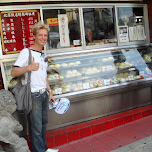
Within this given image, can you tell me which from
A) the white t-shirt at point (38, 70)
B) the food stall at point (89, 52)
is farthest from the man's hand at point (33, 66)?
the food stall at point (89, 52)

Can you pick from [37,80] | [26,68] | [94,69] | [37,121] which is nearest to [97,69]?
[94,69]

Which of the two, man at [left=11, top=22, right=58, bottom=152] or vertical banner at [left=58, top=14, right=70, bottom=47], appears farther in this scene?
vertical banner at [left=58, top=14, right=70, bottom=47]

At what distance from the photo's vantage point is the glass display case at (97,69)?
5012 mm

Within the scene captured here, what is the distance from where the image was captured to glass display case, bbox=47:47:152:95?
5.01 meters

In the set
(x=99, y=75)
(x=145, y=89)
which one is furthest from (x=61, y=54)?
(x=145, y=89)

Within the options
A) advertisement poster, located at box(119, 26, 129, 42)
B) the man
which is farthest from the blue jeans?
advertisement poster, located at box(119, 26, 129, 42)

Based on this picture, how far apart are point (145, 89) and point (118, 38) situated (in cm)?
162

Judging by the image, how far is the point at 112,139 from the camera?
4480 mm

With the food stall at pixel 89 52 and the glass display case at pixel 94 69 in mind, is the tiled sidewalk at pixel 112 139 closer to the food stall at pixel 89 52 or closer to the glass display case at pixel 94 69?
the food stall at pixel 89 52

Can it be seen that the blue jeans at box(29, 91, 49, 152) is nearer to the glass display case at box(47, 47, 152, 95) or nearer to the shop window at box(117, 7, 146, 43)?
the glass display case at box(47, 47, 152, 95)

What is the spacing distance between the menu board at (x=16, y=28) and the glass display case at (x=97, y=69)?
73 centimetres

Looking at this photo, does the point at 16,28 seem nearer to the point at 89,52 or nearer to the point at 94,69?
the point at 89,52

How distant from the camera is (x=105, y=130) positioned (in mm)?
4957

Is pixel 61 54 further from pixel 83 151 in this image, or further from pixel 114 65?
pixel 83 151
